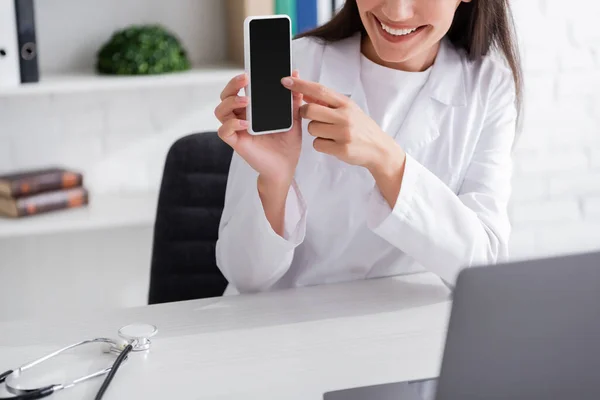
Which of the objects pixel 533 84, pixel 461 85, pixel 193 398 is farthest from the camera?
pixel 533 84

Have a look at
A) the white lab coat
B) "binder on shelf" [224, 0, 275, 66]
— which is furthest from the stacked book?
the white lab coat

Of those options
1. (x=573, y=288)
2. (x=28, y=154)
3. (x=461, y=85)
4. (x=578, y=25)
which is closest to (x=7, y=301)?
(x=28, y=154)

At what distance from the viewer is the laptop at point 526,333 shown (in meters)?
0.64

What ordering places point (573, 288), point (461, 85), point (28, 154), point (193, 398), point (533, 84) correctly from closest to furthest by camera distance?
1. point (573, 288)
2. point (193, 398)
3. point (461, 85)
4. point (28, 154)
5. point (533, 84)

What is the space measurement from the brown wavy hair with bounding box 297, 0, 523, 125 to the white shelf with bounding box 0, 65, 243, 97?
0.62 m

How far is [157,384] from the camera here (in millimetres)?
943

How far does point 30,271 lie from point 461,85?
133 cm

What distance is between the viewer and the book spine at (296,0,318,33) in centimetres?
205

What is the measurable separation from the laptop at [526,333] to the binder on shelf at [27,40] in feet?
4.81

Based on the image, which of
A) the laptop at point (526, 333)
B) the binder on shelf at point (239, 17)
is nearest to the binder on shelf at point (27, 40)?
the binder on shelf at point (239, 17)

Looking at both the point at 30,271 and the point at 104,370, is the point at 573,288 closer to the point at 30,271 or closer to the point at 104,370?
the point at 104,370

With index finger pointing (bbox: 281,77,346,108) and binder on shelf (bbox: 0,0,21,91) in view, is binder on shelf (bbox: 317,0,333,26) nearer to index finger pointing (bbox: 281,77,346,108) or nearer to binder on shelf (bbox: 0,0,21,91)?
binder on shelf (bbox: 0,0,21,91)

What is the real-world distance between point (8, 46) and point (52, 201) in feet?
1.25

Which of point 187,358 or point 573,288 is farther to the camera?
point 187,358
